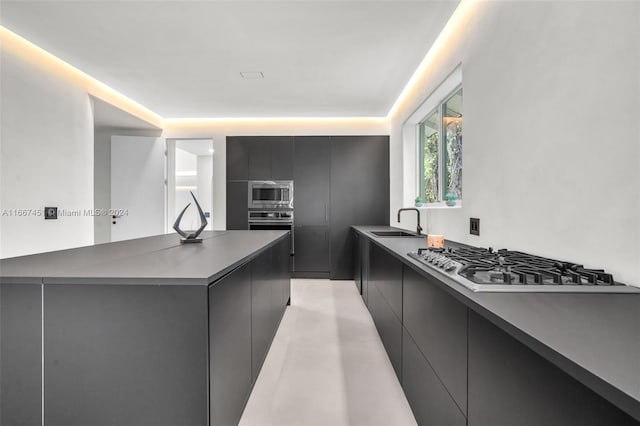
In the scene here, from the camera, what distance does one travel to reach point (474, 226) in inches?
85.4

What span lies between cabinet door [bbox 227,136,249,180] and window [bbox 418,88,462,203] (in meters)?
2.81

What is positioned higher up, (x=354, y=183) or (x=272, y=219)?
(x=354, y=183)

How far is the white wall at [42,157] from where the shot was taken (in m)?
2.69

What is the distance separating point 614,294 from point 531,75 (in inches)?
45.9

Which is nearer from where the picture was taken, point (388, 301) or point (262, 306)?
point (262, 306)

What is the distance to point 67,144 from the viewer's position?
3.29 metres

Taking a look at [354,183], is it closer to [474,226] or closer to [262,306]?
[474,226]

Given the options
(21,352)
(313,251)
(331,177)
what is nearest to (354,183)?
(331,177)

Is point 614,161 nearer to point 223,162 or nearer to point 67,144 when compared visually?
point 67,144

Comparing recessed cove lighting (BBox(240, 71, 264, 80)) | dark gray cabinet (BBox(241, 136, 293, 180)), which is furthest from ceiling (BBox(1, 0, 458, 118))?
dark gray cabinet (BBox(241, 136, 293, 180))

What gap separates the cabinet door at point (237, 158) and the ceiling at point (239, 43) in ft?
3.06

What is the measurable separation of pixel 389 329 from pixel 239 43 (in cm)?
280

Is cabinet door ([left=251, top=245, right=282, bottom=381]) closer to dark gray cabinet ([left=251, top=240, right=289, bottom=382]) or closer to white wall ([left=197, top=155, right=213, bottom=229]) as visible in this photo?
dark gray cabinet ([left=251, top=240, right=289, bottom=382])

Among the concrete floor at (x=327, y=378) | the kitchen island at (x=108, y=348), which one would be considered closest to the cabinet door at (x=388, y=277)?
the concrete floor at (x=327, y=378)
